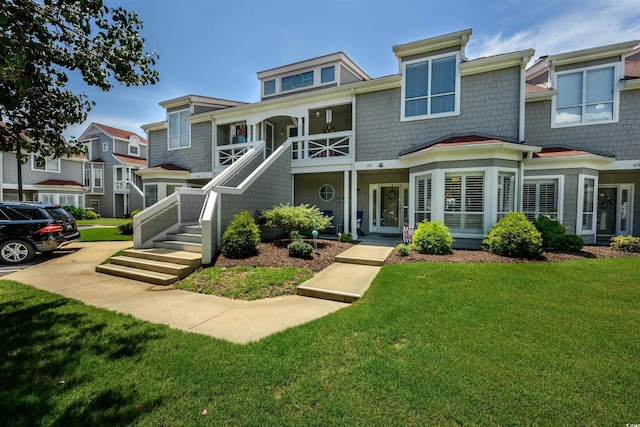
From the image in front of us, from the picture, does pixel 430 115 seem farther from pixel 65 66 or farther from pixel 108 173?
pixel 108 173

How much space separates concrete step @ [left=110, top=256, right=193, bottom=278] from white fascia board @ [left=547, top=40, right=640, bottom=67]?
15.0 meters

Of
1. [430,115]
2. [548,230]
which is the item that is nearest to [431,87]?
[430,115]

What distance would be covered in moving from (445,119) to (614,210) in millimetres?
9249

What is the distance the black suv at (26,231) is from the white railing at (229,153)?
Answer: 7.07 metres

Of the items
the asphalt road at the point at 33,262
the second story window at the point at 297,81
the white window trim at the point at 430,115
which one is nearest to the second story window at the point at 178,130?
the second story window at the point at 297,81

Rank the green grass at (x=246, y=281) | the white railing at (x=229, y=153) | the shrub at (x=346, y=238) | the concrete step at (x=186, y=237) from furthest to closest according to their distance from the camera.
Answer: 1. the white railing at (x=229, y=153)
2. the shrub at (x=346, y=238)
3. the concrete step at (x=186, y=237)
4. the green grass at (x=246, y=281)

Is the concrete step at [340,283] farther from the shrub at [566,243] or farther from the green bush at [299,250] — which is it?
the shrub at [566,243]

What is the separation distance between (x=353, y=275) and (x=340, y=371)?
3.57 m

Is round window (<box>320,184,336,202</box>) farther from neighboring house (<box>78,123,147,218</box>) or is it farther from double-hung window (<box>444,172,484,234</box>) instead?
neighboring house (<box>78,123,147,218</box>)

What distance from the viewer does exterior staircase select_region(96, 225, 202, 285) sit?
6547 mm

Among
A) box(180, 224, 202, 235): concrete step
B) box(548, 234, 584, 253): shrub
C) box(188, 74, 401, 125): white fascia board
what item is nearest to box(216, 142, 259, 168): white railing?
box(188, 74, 401, 125): white fascia board

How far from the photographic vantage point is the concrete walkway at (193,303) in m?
4.01

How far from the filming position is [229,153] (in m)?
14.5

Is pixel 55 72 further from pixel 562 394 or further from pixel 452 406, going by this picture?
pixel 562 394
